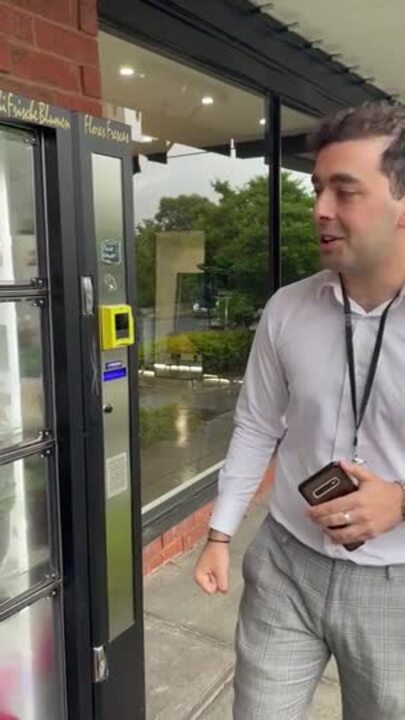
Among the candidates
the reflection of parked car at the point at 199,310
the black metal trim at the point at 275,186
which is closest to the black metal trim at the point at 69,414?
the reflection of parked car at the point at 199,310

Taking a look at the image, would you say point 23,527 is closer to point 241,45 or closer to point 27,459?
point 27,459

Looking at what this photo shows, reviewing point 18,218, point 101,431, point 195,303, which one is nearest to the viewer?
point 18,218

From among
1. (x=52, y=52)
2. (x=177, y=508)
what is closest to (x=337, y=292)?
(x=52, y=52)

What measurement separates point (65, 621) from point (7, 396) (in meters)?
0.62

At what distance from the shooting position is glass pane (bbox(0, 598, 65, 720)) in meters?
1.82

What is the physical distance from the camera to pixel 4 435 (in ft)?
5.74

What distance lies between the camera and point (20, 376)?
177cm

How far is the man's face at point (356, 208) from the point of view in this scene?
128cm

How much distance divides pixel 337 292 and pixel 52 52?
1.24m

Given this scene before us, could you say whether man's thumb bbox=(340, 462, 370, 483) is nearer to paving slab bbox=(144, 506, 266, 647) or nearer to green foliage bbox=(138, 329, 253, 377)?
paving slab bbox=(144, 506, 266, 647)

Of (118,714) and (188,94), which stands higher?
(188,94)

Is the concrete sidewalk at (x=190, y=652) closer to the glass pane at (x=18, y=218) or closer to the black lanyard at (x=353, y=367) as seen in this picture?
the black lanyard at (x=353, y=367)

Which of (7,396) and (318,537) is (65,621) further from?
(318,537)

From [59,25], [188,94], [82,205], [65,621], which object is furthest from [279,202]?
[65,621]
